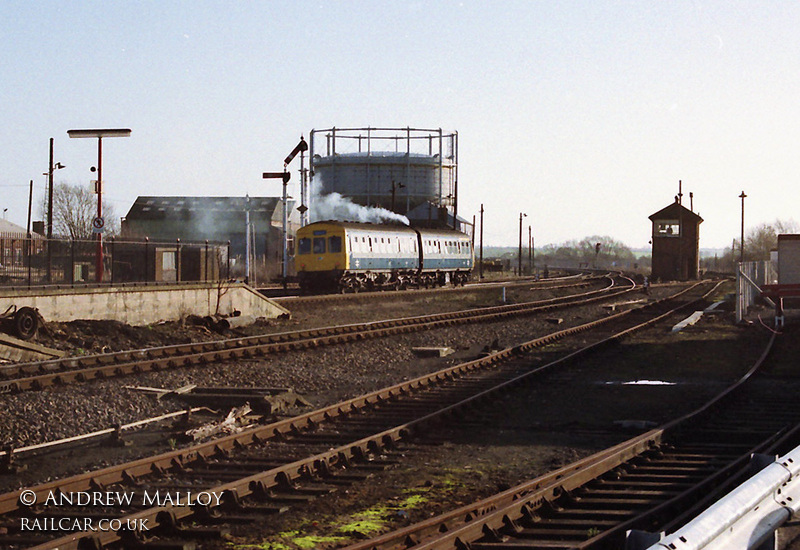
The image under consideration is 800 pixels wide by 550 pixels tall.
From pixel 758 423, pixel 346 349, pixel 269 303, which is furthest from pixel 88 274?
pixel 758 423

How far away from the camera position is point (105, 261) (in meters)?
26.9

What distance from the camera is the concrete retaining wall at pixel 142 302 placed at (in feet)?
70.2

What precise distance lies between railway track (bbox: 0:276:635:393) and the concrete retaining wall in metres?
4.13

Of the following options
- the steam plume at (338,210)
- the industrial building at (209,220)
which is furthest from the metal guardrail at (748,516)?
the industrial building at (209,220)

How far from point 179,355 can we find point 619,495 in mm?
11995

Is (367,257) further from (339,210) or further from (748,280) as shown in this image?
(339,210)

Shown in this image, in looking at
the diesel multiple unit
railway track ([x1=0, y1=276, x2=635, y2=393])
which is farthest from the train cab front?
railway track ([x1=0, y1=276, x2=635, y2=393])

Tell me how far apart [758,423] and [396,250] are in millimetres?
33523

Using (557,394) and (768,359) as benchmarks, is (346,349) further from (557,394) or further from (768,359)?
(768,359)

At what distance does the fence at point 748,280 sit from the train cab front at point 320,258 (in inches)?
634

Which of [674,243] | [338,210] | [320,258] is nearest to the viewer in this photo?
[320,258]

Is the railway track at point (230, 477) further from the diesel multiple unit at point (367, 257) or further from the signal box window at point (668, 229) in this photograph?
the signal box window at point (668, 229)

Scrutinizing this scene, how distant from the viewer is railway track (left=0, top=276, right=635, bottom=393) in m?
14.9

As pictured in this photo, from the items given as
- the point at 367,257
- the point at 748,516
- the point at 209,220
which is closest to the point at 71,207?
the point at 209,220
